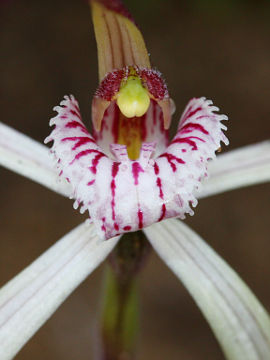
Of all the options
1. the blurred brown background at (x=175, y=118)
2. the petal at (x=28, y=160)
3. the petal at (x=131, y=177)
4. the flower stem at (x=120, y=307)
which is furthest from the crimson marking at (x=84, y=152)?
the blurred brown background at (x=175, y=118)

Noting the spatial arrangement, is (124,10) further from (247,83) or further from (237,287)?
(247,83)

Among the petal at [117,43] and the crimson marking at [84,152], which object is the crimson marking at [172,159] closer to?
the crimson marking at [84,152]

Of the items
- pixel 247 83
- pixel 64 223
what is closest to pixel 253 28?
pixel 247 83

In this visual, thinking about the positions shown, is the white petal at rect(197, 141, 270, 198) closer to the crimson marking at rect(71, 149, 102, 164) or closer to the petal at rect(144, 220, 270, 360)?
the petal at rect(144, 220, 270, 360)

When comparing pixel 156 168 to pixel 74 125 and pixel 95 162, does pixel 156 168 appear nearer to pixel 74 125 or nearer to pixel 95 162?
pixel 95 162

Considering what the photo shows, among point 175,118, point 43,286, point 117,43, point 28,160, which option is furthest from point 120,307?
point 175,118

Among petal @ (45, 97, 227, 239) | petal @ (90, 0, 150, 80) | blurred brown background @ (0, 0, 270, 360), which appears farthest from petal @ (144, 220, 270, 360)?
blurred brown background @ (0, 0, 270, 360)
